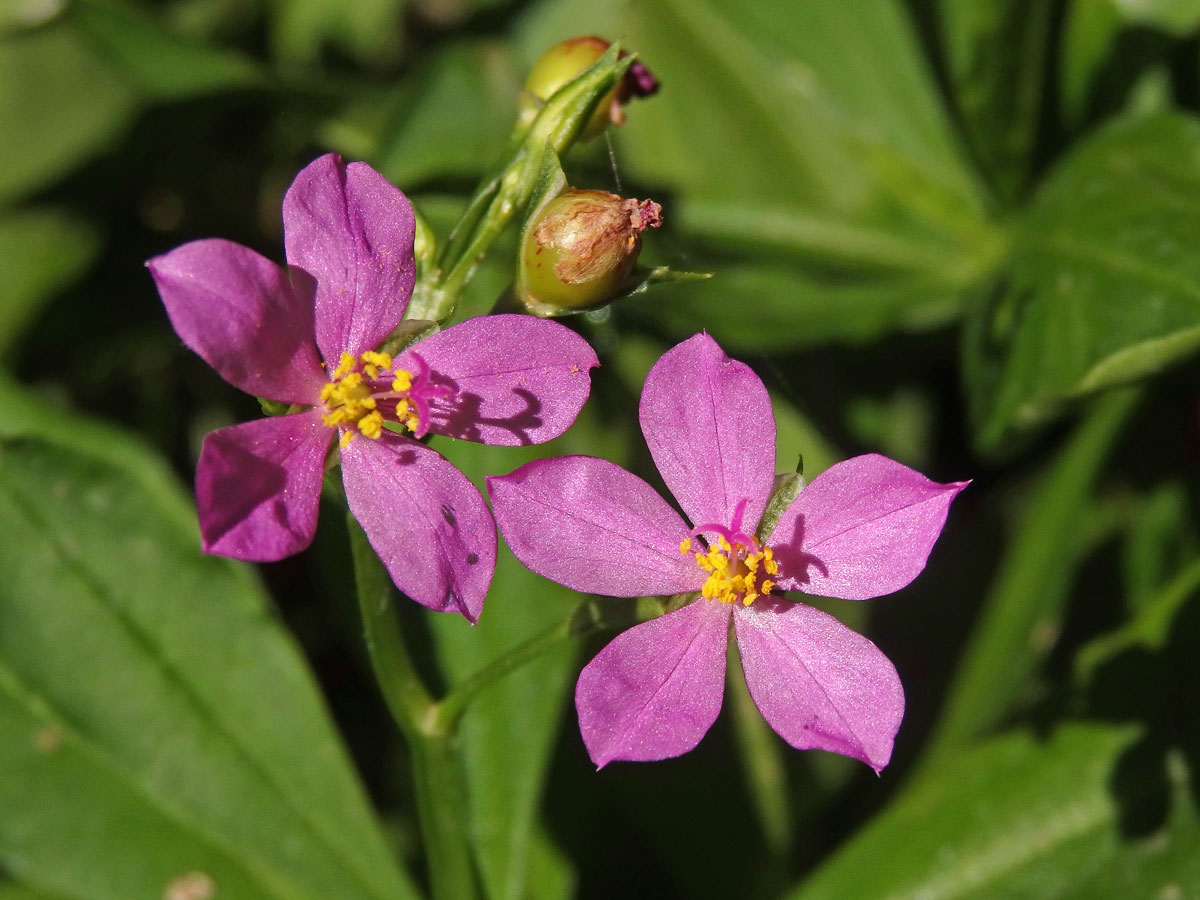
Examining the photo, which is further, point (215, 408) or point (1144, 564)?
point (215, 408)

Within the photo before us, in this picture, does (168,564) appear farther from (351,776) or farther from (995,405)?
(995,405)

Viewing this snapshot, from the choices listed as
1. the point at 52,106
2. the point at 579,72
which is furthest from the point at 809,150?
the point at 52,106

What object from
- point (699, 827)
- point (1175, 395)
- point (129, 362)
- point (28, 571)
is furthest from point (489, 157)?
point (1175, 395)

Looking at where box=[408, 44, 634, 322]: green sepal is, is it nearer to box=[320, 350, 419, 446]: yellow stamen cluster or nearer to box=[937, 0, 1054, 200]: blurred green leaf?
box=[320, 350, 419, 446]: yellow stamen cluster

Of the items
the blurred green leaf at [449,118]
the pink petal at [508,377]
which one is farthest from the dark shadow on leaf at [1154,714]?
the blurred green leaf at [449,118]

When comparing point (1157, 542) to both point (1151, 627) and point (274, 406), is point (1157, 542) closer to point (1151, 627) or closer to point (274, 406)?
point (1151, 627)
